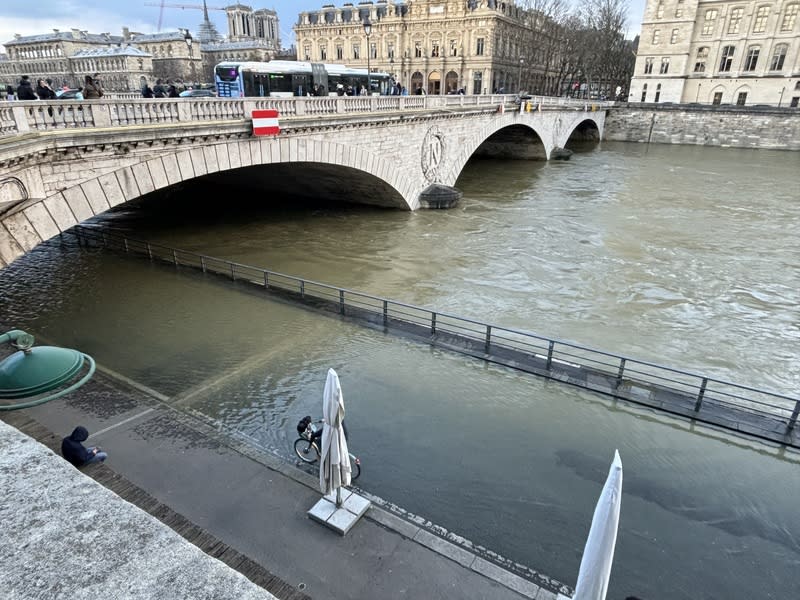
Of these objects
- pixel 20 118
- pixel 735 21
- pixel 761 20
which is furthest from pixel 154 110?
pixel 735 21

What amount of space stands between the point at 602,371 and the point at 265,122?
475 inches

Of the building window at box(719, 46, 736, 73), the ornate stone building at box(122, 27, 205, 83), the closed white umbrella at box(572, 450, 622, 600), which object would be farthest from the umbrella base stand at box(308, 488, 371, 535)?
the ornate stone building at box(122, 27, 205, 83)

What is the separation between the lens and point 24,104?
9.85 m

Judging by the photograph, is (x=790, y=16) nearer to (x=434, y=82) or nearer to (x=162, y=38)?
(x=434, y=82)

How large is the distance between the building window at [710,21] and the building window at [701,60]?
2030 millimetres

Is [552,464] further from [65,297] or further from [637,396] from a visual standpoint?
[65,297]

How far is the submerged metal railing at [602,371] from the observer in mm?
9406

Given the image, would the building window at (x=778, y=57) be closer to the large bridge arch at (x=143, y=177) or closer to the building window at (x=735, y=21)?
the building window at (x=735, y=21)

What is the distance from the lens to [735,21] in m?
66.0

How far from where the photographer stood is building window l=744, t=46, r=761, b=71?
216 ft

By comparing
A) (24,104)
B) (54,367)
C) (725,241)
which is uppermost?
(24,104)

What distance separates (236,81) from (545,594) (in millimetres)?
28821

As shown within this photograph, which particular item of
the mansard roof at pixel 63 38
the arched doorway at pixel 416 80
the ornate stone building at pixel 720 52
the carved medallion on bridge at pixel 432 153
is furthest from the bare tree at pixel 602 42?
the mansard roof at pixel 63 38

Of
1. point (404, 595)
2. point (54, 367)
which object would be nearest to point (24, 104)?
point (54, 367)
